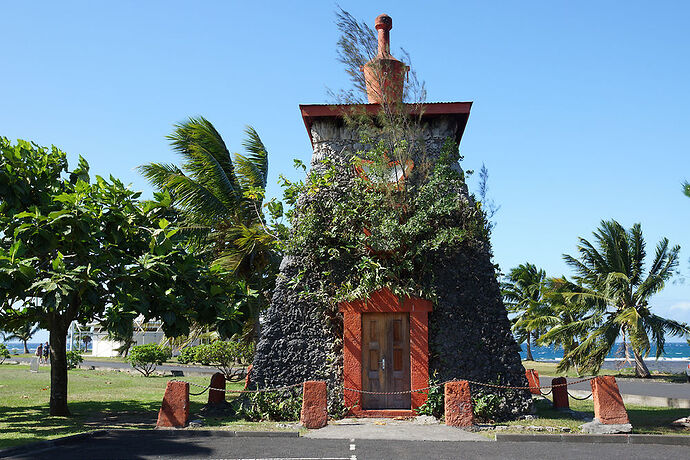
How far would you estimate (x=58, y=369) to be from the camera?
13219mm

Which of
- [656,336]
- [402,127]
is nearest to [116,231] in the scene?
[402,127]

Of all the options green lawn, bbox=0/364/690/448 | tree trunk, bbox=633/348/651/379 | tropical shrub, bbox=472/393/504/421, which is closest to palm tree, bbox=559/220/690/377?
tree trunk, bbox=633/348/651/379

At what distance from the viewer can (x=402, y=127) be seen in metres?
12.6

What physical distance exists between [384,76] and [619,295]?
728 inches

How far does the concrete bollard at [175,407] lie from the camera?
1107cm

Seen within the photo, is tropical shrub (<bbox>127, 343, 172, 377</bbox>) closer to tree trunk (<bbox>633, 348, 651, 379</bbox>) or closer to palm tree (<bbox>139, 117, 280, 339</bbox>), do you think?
palm tree (<bbox>139, 117, 280, 339</bbox>)

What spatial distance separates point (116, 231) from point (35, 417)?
16.3ft

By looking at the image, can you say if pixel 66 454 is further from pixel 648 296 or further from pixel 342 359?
pixel 648 296

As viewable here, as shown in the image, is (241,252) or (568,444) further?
(241,252)

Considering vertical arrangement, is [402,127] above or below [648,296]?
above

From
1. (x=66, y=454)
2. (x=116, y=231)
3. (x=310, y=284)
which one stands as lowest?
(x=66, y=454)

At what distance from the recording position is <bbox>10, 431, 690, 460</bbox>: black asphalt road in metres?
8.43

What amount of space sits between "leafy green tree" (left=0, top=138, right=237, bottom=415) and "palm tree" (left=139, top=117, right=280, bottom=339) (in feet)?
15.3

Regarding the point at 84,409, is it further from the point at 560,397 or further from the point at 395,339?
the point at 560,397
